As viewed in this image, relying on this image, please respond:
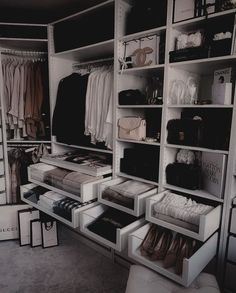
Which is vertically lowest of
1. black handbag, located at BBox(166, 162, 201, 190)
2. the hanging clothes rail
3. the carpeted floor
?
the carpeted floor

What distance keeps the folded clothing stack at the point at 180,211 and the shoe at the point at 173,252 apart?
0.15 meters

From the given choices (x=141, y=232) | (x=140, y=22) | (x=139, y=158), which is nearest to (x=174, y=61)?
(x=140, y=22)

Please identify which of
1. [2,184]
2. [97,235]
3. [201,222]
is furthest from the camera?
[2,184]

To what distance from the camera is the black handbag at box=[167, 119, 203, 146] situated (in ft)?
5.06

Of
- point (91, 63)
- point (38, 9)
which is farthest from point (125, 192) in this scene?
point (38, 9)

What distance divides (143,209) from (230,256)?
63cm

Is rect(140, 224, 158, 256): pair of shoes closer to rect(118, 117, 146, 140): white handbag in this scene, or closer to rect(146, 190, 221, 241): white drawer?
rect(146, 190, 221, 241): white drawer

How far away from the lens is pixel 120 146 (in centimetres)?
199

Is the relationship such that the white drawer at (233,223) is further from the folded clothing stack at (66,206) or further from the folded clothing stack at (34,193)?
the folded clothing stack at (34,193)

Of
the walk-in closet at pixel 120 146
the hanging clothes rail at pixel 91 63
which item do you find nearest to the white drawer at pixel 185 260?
the walk-in closet at pixel 120 146

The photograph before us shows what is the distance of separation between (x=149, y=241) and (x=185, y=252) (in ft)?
0.77

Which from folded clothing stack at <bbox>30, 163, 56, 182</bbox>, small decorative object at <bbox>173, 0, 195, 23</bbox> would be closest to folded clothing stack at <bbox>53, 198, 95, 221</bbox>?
folded clothing stack at <bbox>30, 163, 56, 182</bbox>

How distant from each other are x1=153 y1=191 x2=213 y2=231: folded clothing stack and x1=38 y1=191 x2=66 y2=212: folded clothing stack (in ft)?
3.10

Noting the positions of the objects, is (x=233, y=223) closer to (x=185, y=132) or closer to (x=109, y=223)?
(x=185, y=132)
